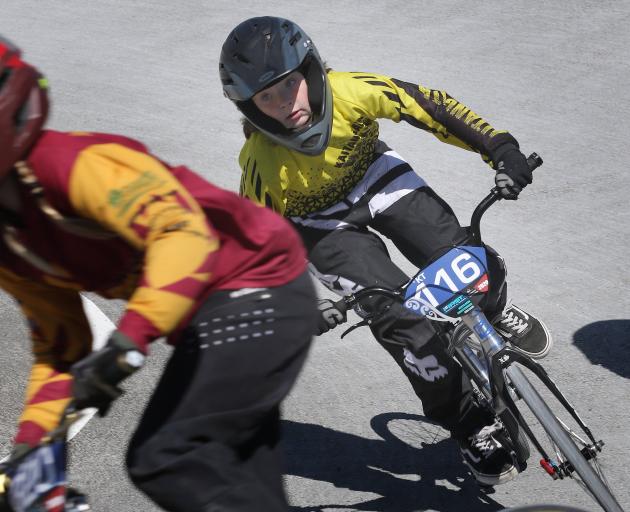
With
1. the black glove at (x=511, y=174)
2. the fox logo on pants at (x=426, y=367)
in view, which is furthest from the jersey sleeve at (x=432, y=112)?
the fox logo on pants at (x=426, y=367)

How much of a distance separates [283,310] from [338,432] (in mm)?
2639

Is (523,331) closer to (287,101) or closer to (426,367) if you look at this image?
(426,367)

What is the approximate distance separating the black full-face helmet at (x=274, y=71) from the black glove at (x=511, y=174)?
32.8 inches

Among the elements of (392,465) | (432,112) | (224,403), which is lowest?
(392,465)

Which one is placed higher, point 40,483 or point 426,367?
point 40,483

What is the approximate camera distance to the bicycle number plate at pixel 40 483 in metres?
2.76

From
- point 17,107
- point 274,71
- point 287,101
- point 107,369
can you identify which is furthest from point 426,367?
point 17,107

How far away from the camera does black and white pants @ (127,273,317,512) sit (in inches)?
109

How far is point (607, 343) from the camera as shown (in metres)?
5.92

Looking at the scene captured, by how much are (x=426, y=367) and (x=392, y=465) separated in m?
0.78

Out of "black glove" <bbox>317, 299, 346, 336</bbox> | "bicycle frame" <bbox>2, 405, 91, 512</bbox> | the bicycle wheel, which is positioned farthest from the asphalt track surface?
"bicycle frame" <bbox>2, 405, 91, 512</bbox>

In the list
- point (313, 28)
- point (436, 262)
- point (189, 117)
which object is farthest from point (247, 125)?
point (313, 28)

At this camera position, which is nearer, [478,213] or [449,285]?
[449,285]

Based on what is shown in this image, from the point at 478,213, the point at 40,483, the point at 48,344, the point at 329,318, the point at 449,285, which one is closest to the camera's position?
the point at 40,483
